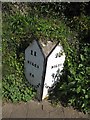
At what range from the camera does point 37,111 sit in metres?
5.22

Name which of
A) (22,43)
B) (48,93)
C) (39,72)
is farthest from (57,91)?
(22,43)

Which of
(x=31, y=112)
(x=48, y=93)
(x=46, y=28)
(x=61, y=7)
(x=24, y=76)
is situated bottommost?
(x=31, y=112)

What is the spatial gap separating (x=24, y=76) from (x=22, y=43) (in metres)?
0.70

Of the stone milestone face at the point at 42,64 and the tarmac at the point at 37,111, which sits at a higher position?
the stone milestone face at the point at 42,64

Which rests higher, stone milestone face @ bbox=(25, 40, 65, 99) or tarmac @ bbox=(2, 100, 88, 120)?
stone milestone face @ bbox=(25, 40, 65, 99)

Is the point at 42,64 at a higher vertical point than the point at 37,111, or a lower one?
higher

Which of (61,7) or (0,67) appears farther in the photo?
(61,7)

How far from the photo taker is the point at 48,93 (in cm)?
562

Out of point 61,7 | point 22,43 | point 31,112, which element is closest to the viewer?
point 31,112

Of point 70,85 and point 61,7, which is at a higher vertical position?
point 61,7

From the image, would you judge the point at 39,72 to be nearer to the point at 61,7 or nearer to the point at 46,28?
the point at 46,28

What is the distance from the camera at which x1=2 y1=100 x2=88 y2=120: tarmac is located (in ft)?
16.8

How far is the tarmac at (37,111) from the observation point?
16.8 ft

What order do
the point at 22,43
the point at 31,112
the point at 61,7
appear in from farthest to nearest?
the point at 61,7
the point at 22,43
the point at 31,112
